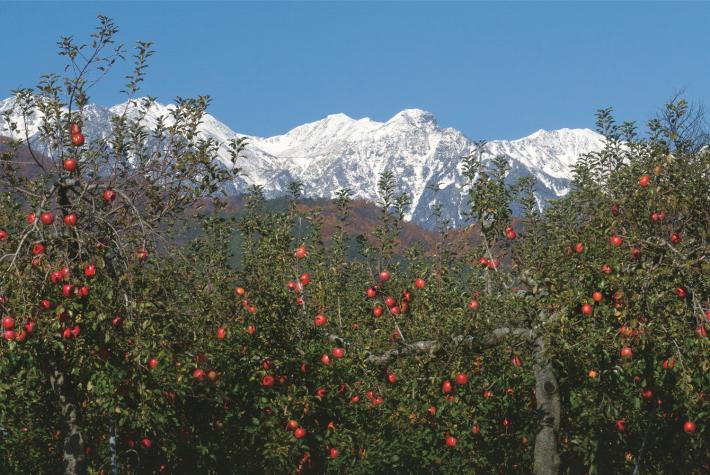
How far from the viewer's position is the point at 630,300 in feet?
36.8

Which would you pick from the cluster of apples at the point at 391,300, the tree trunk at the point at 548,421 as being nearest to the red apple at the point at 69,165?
the cluster of apples at the point at 391,300

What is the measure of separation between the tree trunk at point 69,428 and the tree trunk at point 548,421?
21.9 ft

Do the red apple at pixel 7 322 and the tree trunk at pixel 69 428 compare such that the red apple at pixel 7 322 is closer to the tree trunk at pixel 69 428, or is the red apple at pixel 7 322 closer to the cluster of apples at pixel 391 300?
the tree trunk at pixel 69 428

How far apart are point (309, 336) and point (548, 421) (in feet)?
13.1

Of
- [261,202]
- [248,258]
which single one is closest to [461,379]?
[248,258]

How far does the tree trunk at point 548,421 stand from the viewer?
498 inches

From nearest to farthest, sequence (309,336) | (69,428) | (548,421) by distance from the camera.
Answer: (69,428) → (548,421) → (309,336)

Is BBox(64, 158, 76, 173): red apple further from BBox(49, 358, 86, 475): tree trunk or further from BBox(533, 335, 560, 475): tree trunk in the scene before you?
BBox(533, 335, 560, 475): tree trunk

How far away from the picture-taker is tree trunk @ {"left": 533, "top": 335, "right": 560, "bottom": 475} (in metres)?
12.6

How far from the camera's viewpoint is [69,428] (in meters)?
10.7

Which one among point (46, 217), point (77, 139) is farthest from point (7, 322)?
point (77, 139)

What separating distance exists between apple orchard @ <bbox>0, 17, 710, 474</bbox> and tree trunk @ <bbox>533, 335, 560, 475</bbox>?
0.03 m

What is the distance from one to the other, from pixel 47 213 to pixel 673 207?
27.2 ft

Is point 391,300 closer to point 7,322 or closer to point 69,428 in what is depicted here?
point 69,428
